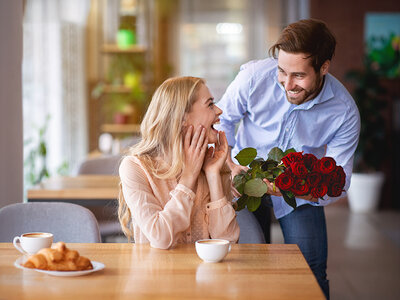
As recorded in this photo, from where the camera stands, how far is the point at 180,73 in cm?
912

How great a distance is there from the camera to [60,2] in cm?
551

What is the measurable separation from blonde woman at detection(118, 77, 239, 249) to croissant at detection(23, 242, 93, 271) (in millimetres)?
404

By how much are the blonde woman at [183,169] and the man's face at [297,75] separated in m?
0.35

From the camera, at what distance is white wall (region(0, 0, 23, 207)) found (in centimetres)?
275

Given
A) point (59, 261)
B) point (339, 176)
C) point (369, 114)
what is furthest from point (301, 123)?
point (369, 114)

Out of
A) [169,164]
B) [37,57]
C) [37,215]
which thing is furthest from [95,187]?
[37,57]

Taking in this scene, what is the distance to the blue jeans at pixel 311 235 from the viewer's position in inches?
101

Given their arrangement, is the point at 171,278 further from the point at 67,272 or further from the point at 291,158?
the point at 291,158

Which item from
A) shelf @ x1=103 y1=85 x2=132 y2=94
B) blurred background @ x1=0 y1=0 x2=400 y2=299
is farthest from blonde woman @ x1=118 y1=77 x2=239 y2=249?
shelf @ x1=103 y1=85 x2=132 y2=94

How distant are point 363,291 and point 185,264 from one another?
8.42ft

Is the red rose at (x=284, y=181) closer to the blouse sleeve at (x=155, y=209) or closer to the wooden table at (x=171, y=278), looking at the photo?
the wooden table at (x=171, y=278)

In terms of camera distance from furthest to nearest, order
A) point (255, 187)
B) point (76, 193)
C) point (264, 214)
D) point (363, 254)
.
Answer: point (363, 254) → point (76, 193) → point (264, 214) → point (255, 187)

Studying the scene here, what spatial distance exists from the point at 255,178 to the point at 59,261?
0.72 m

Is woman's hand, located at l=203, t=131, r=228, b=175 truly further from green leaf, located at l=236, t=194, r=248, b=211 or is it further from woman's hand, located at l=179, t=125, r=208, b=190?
green leaf, located at l=236, t=194, r=248, b=211
